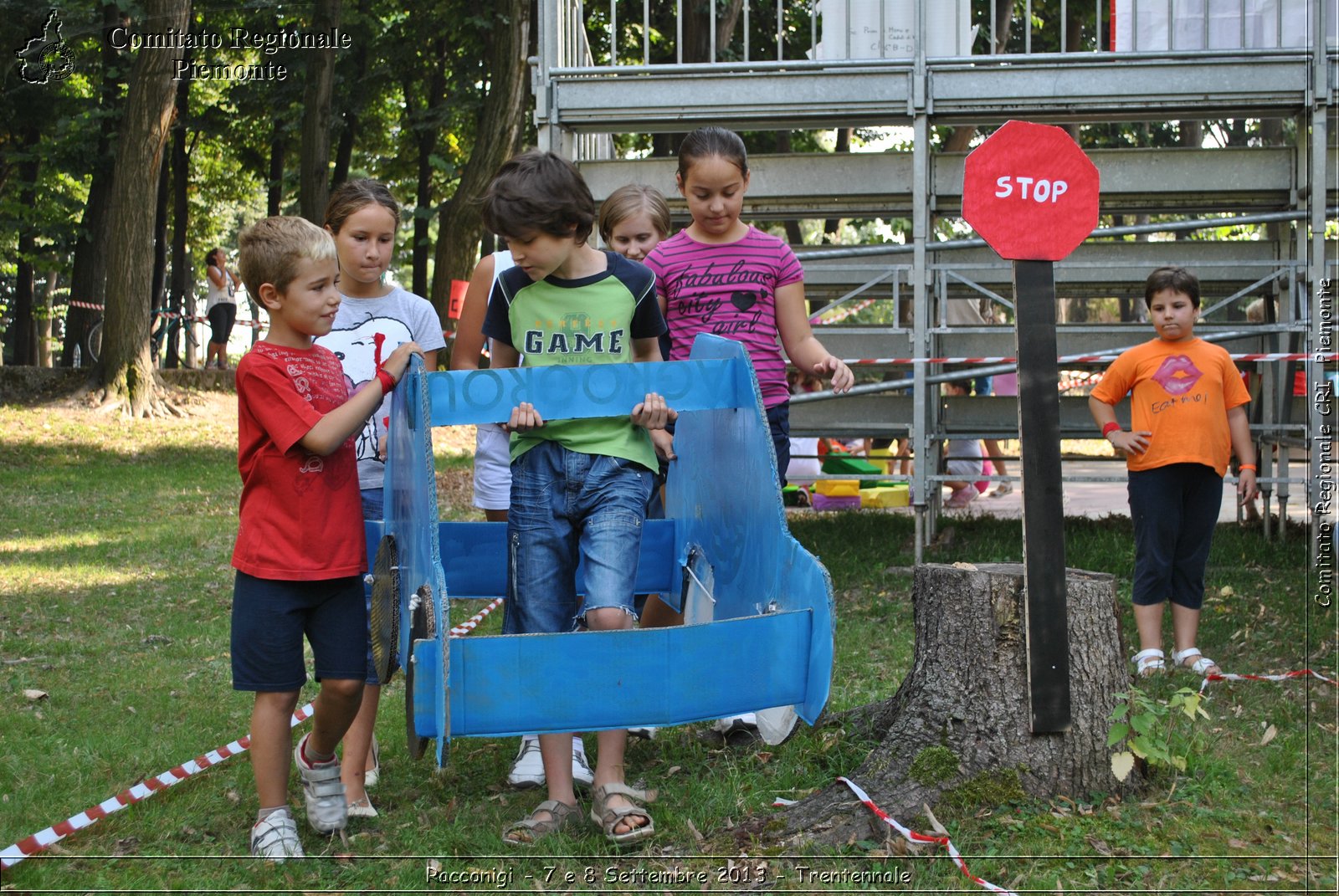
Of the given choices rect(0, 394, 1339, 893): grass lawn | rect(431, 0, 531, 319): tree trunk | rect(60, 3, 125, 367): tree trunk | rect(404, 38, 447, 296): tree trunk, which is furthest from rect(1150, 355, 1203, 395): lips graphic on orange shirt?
Result: rect(60, 3, 125, 367): tree trunk

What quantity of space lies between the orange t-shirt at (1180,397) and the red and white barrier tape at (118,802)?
11.0 feet

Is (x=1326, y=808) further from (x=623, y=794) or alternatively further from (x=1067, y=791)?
(x=623, y=794)

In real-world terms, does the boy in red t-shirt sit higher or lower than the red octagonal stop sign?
lower

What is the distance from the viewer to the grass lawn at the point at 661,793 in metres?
2.96

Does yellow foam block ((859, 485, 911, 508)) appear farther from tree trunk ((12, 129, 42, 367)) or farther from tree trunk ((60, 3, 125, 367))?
tree trunk ((12, 129, 42, 367))

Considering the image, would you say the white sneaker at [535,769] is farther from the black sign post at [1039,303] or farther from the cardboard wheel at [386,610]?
the black sign post at [1039,303]

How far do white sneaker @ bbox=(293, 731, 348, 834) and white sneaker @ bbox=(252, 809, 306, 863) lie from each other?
110 mm

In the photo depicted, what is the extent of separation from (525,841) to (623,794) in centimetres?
26

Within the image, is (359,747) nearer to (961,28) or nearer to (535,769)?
(535,769)

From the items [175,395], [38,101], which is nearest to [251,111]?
[38,101]

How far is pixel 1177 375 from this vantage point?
5.05m

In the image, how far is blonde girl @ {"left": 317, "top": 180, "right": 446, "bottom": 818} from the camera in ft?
11.5

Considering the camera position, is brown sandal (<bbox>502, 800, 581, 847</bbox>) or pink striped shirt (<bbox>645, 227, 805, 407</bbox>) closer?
brown sandal (<bbox>502, 800, 581, 847</bbox>)

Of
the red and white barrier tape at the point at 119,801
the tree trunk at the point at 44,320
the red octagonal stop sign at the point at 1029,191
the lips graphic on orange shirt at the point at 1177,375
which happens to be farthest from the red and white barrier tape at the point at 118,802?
the tree trunk at the point at 44,320
